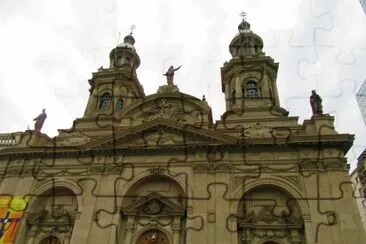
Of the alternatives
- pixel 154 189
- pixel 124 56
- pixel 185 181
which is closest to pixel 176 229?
pixel 185 181

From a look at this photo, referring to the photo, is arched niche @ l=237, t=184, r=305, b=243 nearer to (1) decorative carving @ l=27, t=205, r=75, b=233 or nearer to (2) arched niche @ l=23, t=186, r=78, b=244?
(2) arched niche @ l=23, t=186, r=78, b=244

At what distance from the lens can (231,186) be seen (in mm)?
23422

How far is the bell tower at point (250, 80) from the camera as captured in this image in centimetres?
3022

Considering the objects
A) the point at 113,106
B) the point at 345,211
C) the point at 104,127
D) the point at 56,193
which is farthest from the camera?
the point at 113,106

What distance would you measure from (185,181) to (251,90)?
1271 centimetres

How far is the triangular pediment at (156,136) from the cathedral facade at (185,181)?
0.08 meters

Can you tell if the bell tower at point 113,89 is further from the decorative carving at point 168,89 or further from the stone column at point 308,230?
the stone column at point 308,230

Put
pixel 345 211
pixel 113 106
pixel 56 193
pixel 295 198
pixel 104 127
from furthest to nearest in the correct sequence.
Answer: pixel 113 106
pixel 104 127
pixel 56 193
pixel 295 198
pixel 345 211

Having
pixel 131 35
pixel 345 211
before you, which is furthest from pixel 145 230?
pixel 131 35

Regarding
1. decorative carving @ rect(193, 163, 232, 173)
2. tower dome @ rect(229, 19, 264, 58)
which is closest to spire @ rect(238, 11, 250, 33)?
tower dome @ rect(229, 19, 264, 58)

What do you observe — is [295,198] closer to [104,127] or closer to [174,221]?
[174,221]

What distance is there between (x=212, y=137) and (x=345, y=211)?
385 inches

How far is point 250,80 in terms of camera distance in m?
33.0

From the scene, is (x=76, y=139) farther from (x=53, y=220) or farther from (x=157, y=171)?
(x=157, y=171)
